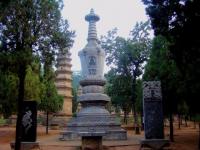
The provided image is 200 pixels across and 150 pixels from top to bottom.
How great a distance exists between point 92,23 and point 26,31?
16713 mm

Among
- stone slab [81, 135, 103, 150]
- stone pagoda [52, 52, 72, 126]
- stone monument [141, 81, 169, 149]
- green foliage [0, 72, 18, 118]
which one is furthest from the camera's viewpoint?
stone pagoda [52, 52, 72, 126]

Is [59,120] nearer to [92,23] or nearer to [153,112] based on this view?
[92,23]

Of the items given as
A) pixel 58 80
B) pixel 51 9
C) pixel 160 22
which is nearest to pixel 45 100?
pixel 58 80

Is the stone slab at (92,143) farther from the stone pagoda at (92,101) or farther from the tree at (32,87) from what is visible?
the tree at (32,87)

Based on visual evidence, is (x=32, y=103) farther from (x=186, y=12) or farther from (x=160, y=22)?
(x=186, y=12)

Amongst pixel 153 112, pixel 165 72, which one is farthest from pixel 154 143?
pixel 165 72

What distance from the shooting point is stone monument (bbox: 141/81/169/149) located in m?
19.3

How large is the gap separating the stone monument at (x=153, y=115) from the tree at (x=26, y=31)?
235 inches

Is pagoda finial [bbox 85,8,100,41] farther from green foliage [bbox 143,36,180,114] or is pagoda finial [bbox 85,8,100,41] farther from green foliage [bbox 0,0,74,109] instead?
green foliage [bbox 0,0,74,109]

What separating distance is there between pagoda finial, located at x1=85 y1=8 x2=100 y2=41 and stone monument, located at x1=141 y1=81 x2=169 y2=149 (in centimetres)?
1261

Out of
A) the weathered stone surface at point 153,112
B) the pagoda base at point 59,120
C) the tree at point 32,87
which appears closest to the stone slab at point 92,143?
the weathered stone surface at point 153,112

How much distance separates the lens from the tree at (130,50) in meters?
35.4

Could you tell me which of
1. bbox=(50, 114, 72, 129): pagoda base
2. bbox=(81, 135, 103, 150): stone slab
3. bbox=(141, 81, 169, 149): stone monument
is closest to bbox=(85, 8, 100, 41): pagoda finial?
bbox=(141, 81, 169, 149): stone monument

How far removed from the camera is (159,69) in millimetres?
25078
